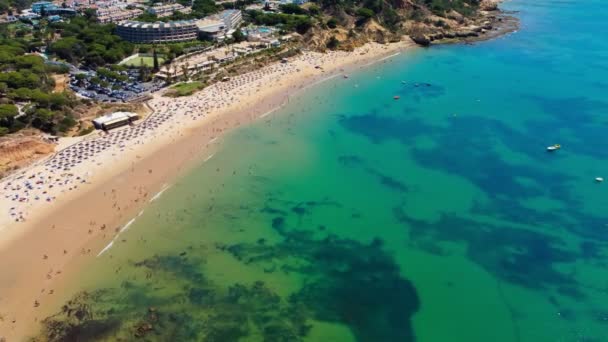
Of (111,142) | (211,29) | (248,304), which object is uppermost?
(211,29)

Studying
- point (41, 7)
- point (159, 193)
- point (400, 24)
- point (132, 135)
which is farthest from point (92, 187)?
point (41, 7)

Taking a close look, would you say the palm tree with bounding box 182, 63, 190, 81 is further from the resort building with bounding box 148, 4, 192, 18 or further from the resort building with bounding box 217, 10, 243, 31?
the resort building with bounding box 148, 4, 192, 18

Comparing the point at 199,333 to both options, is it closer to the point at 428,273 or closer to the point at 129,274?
the point at 129,274

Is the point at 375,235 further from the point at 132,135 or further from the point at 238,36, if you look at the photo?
the point at 238,36

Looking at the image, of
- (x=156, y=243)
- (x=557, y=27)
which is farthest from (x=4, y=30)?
(x=557, y=27)

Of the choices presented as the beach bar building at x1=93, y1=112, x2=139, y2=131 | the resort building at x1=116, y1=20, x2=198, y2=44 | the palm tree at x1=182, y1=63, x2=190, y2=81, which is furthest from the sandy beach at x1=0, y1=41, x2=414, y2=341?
the resort building at x1=116, y1=20, x2=198, y2=44

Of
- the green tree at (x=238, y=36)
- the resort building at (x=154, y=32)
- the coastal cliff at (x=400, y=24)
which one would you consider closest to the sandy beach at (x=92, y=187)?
the green tree at (x=238, y=36)
